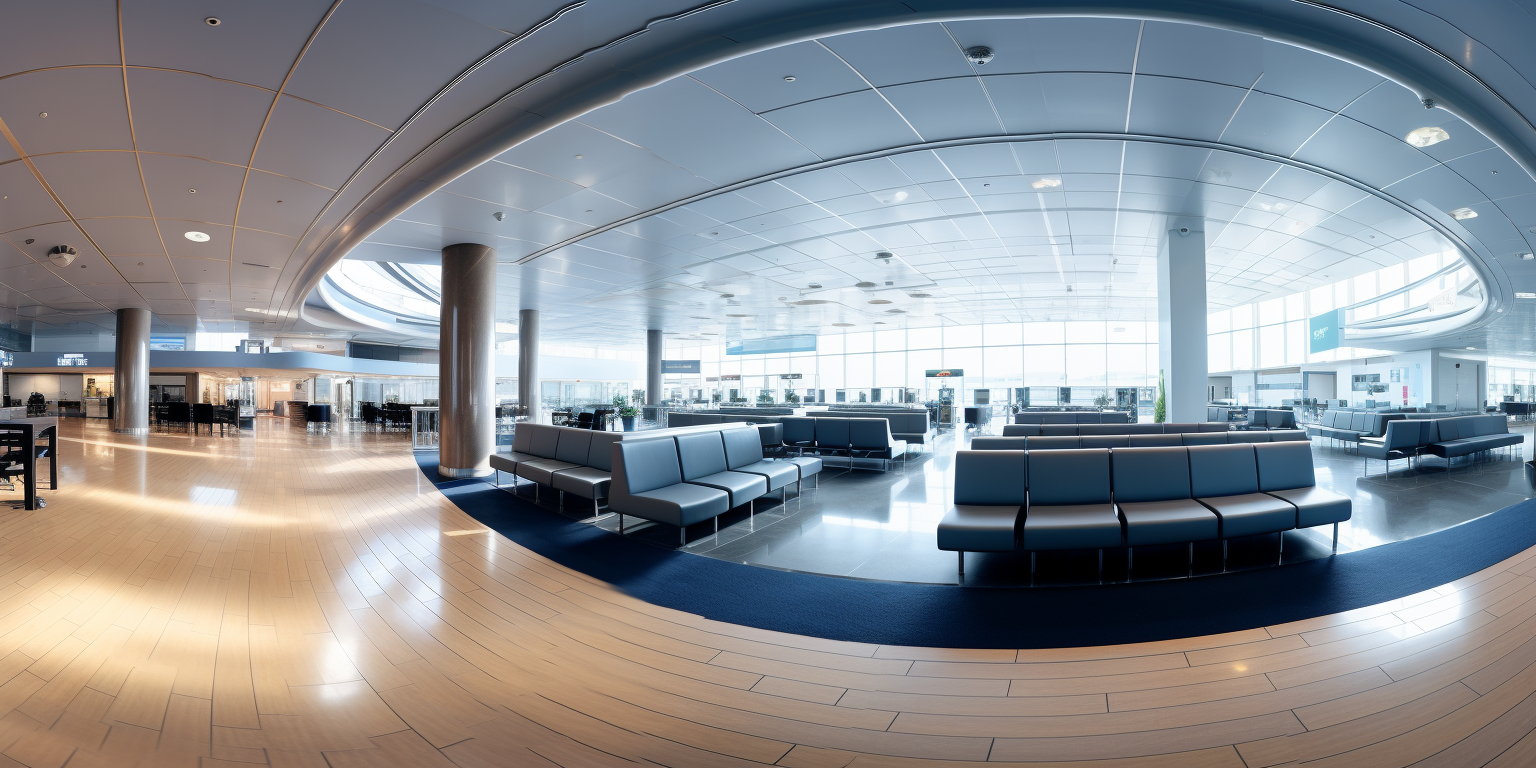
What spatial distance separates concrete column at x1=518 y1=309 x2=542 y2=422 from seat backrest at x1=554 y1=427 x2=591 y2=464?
333 inches

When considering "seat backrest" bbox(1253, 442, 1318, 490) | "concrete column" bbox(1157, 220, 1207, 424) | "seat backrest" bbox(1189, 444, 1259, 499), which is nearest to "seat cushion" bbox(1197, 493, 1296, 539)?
"seat backrest" bbox(1189, 444, 1259, 499)

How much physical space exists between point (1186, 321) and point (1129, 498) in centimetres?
541

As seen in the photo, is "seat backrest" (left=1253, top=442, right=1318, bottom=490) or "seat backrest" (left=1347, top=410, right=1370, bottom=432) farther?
"seat backrest" (left=1347, top=410, right=1370, bottom=432)

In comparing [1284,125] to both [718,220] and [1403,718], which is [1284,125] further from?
[718,220]

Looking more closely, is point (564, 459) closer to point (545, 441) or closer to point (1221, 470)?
point (545, 441)

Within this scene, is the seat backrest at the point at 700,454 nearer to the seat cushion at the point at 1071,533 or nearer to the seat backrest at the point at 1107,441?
the seat cushion at the point at 1071,533

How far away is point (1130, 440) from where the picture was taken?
18.8ft

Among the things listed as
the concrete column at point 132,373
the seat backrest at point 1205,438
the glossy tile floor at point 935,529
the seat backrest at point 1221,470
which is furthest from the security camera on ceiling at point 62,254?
the seat backrest at point 1205,438

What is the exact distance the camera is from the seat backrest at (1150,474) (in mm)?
4145

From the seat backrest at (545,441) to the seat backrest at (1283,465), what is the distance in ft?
21.3

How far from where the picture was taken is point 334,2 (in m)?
3.34

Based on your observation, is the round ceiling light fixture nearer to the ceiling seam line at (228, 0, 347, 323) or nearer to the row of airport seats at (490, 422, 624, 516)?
the row of airport seats at (490, 422, 624, 516)

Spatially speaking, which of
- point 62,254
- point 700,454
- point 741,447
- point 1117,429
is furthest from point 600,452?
point 62,254

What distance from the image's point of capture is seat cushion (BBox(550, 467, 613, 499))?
5.27 m
